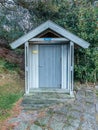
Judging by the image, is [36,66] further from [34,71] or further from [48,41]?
[48,41]

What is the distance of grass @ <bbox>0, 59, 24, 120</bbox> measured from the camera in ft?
26.2

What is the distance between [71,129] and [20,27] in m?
10.0

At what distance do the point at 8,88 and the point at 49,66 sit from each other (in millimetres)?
2117

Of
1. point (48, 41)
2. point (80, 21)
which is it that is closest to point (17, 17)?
point (80, 21)

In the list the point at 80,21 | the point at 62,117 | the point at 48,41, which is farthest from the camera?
the point at 80,21

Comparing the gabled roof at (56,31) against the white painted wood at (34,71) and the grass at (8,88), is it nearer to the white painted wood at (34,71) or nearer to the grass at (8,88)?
the white painted wood at (34,71)

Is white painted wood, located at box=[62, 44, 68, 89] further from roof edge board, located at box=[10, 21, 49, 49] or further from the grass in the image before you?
the grass

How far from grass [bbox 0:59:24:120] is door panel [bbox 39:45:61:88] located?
119 cm

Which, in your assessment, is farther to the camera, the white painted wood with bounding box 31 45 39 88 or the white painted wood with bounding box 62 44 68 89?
the white painted wood with bounding box 31 45 39 88

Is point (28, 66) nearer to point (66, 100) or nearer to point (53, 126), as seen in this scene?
point (66, 100)

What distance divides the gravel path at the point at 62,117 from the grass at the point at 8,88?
64cm

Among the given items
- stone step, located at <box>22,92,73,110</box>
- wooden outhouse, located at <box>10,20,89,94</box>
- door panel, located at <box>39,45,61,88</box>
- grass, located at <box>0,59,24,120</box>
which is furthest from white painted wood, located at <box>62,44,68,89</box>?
grass, located at <box>0,59,24,120</box>

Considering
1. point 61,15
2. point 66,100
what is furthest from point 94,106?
point 61,15

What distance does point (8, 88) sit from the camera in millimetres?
10016
